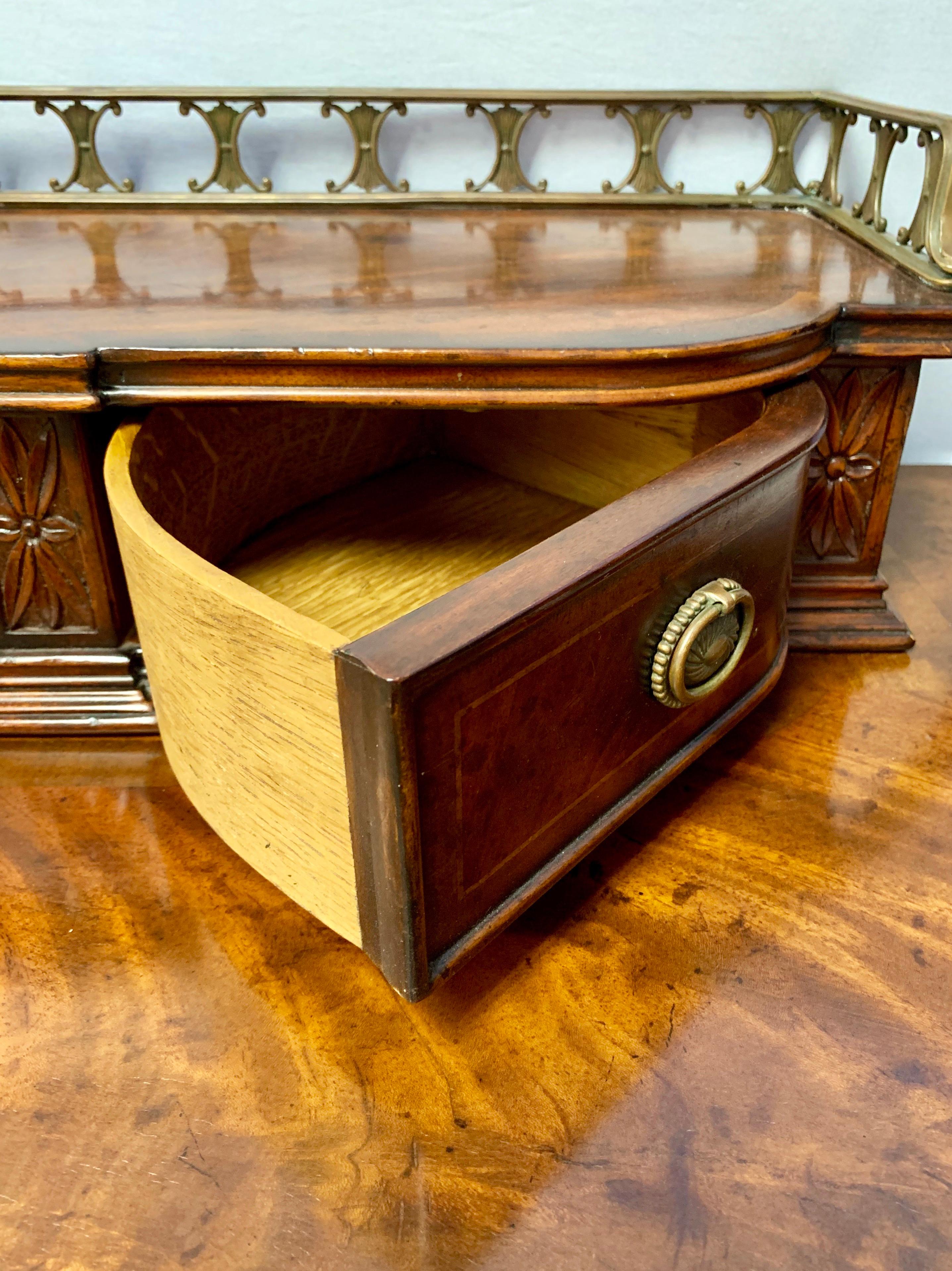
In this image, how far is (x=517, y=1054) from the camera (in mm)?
558

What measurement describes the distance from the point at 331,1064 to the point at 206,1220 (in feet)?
0.33

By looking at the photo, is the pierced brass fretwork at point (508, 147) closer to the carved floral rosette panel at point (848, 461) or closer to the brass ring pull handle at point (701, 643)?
the carved floral rosette panel at point (848, 461)

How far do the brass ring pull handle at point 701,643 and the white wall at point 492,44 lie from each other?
732 millimetres

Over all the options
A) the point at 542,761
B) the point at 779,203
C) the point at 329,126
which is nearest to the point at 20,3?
the point at 329,126

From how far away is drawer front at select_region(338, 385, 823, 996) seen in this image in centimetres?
45

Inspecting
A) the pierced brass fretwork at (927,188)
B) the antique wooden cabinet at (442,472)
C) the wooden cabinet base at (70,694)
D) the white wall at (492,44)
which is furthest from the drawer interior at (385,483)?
the white wall at (492,44)

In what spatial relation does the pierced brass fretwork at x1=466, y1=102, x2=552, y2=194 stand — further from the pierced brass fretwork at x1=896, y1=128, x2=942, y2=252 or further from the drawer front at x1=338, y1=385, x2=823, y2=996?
the drawer front at x1=338, y1=385, x2=823, y2=996

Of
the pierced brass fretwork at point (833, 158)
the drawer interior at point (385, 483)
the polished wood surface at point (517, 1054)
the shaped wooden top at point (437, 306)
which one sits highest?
the pierced brass fretwork at point (833, 158)

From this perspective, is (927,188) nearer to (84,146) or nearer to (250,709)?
(250,709)

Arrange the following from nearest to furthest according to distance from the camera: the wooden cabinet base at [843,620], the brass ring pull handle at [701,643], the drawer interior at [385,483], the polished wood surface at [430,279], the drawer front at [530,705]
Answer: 1. the drawer front at [530,705]
2. the brass ring pull handle at [701,643]
3. the polished wood surface at [430,279]
4. the drawer interior at [385,483]
5. the wooden cabinet base at [843,620]

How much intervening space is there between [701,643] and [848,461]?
0.35 m

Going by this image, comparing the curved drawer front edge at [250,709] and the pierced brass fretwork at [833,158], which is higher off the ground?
the pierced brass fretwork at [833,158]

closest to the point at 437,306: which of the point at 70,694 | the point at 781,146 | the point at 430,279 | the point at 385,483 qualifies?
the point at 430,279

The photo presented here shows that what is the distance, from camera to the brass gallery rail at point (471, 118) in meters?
1.05
